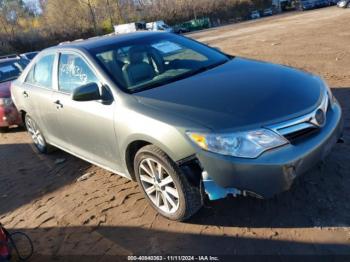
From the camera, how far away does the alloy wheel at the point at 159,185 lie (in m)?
3.60

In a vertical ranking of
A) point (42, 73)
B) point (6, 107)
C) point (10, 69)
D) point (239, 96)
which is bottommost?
point (6, 107)

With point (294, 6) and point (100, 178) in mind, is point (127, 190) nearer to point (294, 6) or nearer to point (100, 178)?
point (100, 178)

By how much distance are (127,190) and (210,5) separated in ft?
225

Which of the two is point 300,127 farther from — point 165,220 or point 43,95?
point 43,95

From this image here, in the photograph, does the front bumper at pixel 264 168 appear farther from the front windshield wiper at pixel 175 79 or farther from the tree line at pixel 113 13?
the tree line at pixel 113 13

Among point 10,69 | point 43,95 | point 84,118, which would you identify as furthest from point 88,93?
point 10,69

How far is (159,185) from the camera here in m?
3.72

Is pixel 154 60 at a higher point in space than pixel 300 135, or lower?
higher

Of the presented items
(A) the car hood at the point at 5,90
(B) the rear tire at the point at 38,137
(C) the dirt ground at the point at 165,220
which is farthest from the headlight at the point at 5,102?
(C) the dirt ground at the point at 165,220

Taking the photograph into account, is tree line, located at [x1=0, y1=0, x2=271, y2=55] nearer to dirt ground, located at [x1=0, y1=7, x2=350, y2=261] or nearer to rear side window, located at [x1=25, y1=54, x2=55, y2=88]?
rear side window, located at [x1=25, y1=54, x2=55, y2=88]

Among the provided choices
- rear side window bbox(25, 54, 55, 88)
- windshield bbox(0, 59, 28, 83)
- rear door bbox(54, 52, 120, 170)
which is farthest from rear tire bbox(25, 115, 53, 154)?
windshield bbox(0, 59, 28, 83)

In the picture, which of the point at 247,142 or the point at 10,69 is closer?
the point at 247,142

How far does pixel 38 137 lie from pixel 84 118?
223 centimetres

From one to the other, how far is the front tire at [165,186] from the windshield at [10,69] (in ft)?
22.1
